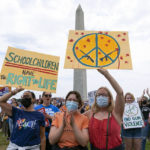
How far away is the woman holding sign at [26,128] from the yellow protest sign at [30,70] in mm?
749

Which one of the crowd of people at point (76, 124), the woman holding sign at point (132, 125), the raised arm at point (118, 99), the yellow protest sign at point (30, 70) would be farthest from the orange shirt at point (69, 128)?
the woman holding sign at point (132, 125)

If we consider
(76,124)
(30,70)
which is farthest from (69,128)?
(30,70)

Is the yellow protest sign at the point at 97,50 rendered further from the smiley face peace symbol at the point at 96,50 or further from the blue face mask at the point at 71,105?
the blue face mask at the point at 71,105

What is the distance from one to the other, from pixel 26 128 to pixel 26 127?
1 centimetres

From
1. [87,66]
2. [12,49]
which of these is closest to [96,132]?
[87,66]

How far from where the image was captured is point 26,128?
2932 millimetres

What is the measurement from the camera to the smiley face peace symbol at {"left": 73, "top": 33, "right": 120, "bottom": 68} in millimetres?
3573

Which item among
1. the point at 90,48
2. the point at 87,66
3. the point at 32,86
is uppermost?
the point at 90,48

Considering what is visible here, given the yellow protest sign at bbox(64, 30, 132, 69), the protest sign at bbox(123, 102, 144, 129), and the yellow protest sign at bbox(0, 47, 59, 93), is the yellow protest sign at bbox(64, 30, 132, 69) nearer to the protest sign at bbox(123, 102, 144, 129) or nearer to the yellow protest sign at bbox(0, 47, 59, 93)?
the yellow protest sign at bbox(0, 47, 59, 93)

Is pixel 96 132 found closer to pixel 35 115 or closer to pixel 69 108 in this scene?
pixel 69 108

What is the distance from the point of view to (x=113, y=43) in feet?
12.2

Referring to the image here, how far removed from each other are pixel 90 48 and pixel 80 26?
11.0 metres

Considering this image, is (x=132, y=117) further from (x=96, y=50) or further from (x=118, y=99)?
(x=118, y=99)

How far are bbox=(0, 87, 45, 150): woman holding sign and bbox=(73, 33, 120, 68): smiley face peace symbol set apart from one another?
1184mm
